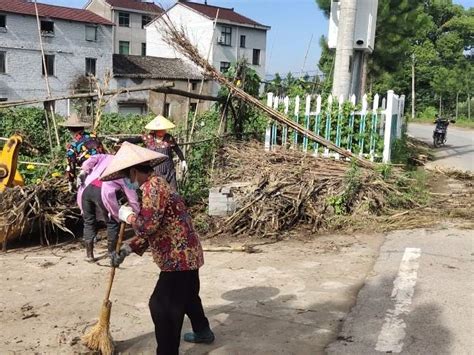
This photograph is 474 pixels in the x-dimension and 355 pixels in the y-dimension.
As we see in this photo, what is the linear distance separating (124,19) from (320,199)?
147 feet

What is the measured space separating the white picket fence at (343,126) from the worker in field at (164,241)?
5.48m

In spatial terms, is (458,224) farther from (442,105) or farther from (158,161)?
(442,105)

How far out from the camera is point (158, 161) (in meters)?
3.43

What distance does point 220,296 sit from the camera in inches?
196

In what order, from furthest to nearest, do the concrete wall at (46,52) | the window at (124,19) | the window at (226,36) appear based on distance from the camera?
the window at (124,19), the window at (226,36), the concrete wall at (46,52)

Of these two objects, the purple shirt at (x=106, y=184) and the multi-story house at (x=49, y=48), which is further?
the multi-story house at (x=49, y=48)

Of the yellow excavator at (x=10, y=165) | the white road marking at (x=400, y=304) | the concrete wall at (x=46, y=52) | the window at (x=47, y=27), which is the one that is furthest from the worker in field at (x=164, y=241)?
the window at (x=47, y=27)

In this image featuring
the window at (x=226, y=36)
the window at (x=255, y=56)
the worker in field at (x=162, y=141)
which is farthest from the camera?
the window at (x=255, y=56)

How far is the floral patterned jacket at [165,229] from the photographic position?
327 cm

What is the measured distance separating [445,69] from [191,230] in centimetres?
4617

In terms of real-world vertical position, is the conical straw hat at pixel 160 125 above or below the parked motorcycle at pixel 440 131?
above

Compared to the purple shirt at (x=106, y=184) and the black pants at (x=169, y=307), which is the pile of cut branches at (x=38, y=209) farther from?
the black pants at (x=169, y=307)

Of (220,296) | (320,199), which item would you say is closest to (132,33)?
(320,199)

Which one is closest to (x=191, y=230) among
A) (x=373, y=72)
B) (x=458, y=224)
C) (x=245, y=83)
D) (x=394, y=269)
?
(x=394, y=269)
